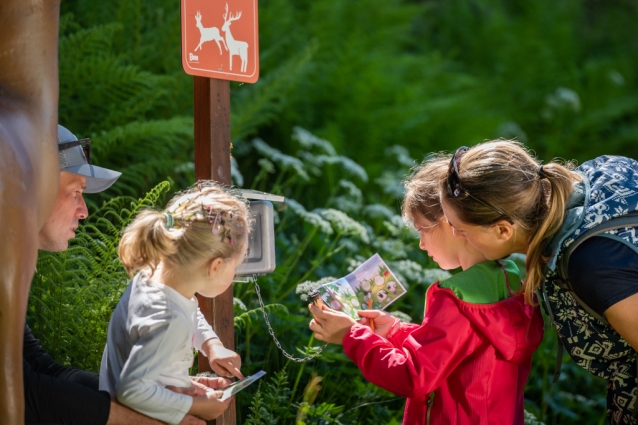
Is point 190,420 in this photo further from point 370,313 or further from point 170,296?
point 370,313

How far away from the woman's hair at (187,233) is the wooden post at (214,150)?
1.15ft

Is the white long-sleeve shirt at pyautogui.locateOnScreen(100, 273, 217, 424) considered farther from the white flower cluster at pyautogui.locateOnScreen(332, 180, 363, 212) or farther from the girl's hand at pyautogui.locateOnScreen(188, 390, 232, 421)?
the white flower cluster at pyautogui.locateOnScreen(332, 180, 363, 212)

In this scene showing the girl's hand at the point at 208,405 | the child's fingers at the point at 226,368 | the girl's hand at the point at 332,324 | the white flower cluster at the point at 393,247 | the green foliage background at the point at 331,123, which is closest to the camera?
the girl's hand at the point at 208,405

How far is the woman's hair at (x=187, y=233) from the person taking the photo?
1882 mm

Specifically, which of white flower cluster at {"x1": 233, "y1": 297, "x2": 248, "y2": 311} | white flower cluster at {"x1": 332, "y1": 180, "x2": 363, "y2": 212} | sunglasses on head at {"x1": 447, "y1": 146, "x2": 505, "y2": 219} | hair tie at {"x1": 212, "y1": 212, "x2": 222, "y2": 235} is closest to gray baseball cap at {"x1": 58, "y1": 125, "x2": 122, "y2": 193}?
hair tie at {"x1": 212, "y1": 212, "x2": 222, "y2": 235}

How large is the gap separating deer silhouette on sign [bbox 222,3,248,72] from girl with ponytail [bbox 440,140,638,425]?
2.47 feet

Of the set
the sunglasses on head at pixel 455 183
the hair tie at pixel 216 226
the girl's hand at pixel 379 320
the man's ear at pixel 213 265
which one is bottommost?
the girl's hand at pixel 379 320

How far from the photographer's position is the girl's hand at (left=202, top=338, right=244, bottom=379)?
2160 mm

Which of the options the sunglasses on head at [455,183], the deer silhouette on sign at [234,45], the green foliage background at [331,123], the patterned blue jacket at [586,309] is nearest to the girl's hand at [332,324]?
the green foliage background at [331,123]

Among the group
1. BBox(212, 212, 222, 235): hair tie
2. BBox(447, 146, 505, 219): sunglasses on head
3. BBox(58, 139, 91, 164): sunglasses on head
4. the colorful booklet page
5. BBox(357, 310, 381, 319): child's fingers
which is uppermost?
BBox(58, 139, 91, 164): sunglasses on head

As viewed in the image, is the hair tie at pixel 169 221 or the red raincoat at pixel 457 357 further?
the red raincoat at pixel 457 357

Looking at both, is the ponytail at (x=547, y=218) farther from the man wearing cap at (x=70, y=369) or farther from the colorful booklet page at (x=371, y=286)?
the man wearing cap at (x=70, y=369)

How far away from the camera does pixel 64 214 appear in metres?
2.12

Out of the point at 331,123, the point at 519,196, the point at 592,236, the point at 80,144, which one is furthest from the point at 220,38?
the point at 331,123
